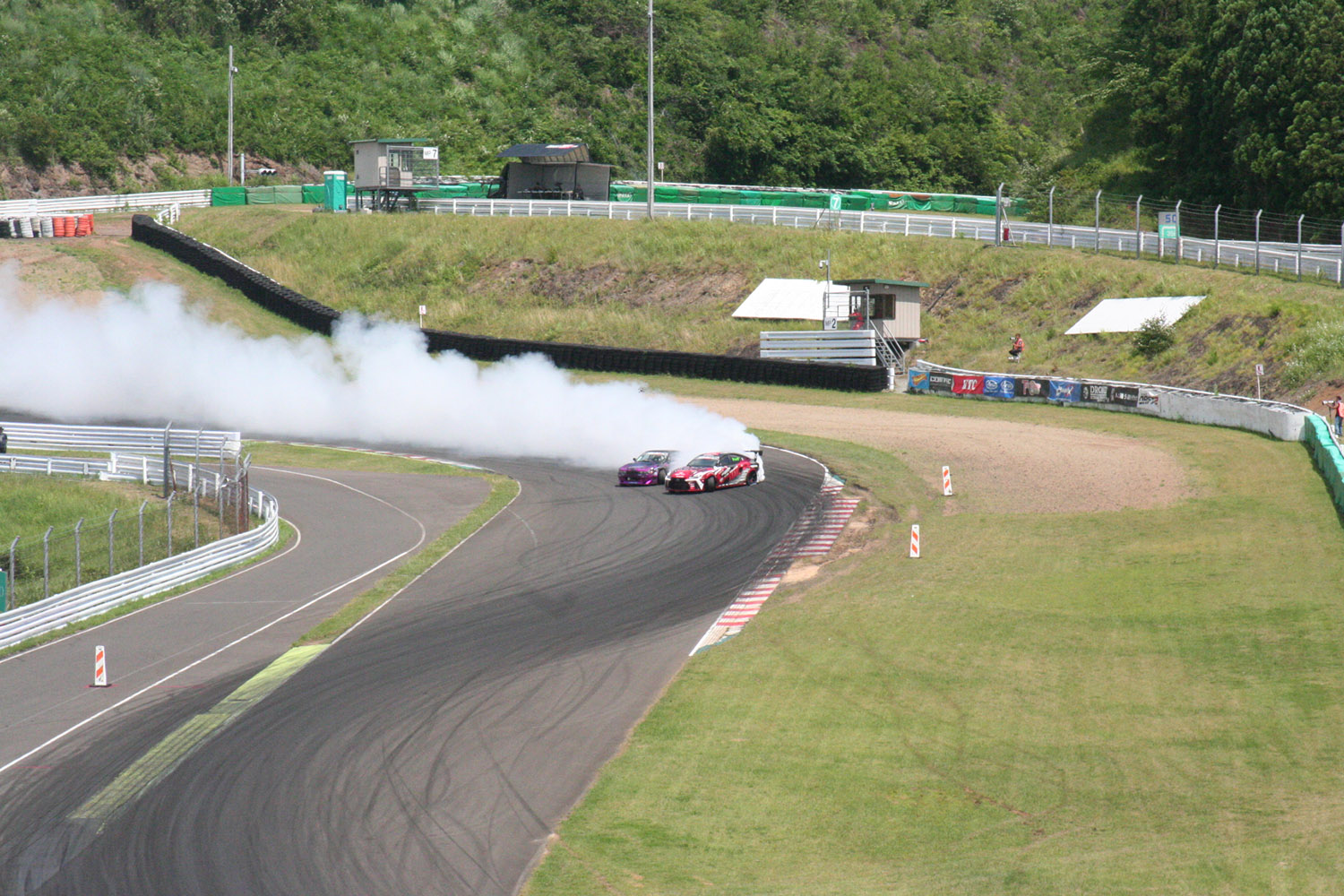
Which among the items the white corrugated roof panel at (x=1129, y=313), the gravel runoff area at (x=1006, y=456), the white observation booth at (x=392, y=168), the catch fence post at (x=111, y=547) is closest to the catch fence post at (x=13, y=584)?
the catch fence post at (x=111, y=547)

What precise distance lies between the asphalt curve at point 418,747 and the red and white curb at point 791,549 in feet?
1.35

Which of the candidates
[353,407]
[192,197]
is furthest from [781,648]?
[192,197]

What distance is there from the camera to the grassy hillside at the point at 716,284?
178 feet

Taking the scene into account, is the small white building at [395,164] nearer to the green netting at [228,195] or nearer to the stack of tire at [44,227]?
the green netting at [228,195]

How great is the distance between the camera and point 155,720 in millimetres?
20641

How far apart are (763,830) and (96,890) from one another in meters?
7.54

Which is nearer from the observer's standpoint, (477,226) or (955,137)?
(477,226)

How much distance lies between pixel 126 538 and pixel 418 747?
1519 cm

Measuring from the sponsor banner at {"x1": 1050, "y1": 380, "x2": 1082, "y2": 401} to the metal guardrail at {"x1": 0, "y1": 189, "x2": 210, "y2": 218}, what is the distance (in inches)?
2229

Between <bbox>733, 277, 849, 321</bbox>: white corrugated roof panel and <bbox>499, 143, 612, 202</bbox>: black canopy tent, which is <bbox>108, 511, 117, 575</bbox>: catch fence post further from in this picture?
<bbox>499, 143, 612, 202</bbox>: black canopy tent

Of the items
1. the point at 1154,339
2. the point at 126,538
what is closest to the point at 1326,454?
the point at 1154,339

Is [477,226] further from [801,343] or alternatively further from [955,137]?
[955,137]

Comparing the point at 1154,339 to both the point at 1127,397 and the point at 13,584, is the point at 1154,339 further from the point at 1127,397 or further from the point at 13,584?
the point at 13,584

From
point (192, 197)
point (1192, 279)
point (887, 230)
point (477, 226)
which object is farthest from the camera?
point (192, 197)
